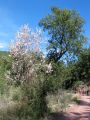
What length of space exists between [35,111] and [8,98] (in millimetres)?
1466

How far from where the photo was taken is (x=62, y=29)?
37.8 m

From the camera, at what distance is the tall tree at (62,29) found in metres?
37.5

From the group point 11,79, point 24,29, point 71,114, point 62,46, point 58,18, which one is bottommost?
point 71,114

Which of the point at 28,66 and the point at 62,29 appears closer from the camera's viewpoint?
the point at 28,66

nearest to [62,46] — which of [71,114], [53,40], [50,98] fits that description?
[53,40]

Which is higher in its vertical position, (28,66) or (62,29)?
(62,29)

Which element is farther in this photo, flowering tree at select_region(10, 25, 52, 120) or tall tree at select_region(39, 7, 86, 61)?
tall tree at select_region(39, 7, 86, 61)

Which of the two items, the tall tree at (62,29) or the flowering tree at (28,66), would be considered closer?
the flowering tree at (28,66)

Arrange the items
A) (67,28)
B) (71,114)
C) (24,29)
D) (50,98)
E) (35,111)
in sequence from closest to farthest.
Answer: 1. (35,111)
2. (24,29)
3. (71,114)
4. (50,98)
5. (67,28)

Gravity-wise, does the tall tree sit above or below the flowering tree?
above

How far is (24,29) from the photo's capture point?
17.8 m

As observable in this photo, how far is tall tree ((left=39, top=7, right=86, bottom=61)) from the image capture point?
3750 centimetres

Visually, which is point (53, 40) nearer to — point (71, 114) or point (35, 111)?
point (71, 114)

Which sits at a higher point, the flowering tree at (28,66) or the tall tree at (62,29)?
the tall tree at (62,29)
